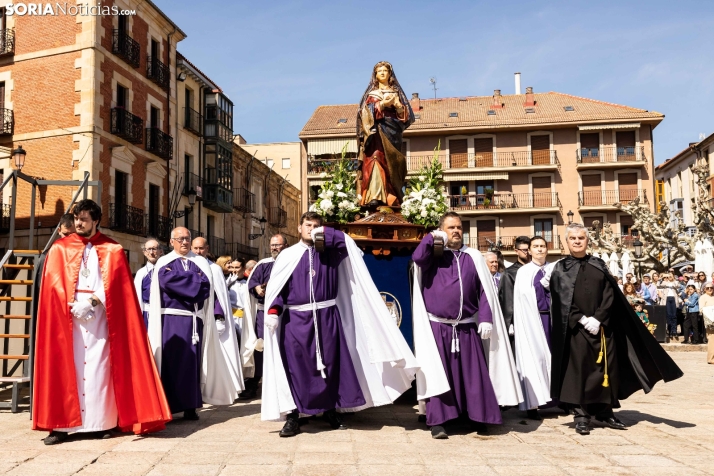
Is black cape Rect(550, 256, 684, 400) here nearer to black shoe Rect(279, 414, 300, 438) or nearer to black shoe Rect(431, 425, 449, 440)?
black shoe Rect(431, 425, 449, 440)

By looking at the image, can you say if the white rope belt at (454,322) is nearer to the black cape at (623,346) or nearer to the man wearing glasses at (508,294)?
the black cape at (623,346)

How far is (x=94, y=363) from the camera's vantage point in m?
6.04

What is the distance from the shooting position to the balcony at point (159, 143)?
27531 mm

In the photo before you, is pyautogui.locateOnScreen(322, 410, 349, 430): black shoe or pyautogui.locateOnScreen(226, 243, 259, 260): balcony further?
pyautogui.locateOnScreen(226, 243, 259, 260): balcony

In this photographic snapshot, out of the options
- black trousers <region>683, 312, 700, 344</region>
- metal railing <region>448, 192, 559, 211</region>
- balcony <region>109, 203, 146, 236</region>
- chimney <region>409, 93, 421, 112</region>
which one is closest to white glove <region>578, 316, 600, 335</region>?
black trousers <region>683, 312, 700, 344</region>

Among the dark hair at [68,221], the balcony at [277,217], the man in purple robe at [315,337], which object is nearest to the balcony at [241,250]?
the balcony at [277,217]

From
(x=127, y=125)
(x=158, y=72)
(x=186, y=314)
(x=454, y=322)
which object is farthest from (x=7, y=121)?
(x=454, y=322)

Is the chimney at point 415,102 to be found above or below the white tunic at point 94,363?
above

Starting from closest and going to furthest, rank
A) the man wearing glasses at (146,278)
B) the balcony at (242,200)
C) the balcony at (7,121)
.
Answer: the man wearing glasses at (146,278)
the balcony at (7,121)
the balcony at (242,200)

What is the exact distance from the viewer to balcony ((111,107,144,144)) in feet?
81.8

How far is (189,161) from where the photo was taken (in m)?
31.9

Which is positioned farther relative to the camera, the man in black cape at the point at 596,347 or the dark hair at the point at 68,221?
the dark hair at the point at 68,221

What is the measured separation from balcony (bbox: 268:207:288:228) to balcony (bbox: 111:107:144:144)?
A: 17.6 m

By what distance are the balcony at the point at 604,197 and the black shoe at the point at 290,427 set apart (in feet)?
138
